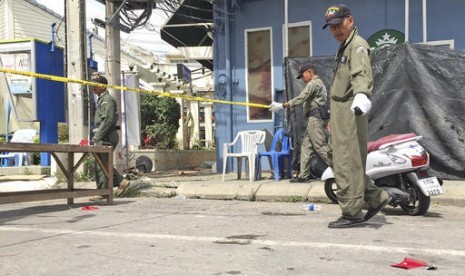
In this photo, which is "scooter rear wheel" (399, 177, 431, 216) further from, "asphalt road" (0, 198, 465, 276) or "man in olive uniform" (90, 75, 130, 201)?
"man in olive uniform" (90, 75, 130, 201)

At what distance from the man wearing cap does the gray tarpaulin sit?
2.98 ft

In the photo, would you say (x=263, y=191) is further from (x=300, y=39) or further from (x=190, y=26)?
(x=190, y=26)

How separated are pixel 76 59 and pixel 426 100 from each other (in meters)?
6.19

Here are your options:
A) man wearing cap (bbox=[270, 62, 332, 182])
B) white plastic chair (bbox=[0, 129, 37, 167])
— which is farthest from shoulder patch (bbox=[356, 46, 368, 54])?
white plastic chair (bbox=[0, 129, 37, 167])

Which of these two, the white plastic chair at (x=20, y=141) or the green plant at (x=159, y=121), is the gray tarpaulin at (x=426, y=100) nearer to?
the white plastic chair at (x=20, y=141)

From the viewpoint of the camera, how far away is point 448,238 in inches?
181

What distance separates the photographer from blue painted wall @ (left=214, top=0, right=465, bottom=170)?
9.83 m

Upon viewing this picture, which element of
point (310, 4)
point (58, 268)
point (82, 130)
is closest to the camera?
point (58, 268)

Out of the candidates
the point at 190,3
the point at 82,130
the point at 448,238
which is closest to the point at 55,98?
the point at 82,130

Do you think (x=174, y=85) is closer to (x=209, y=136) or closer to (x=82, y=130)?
(x=209, y=136)

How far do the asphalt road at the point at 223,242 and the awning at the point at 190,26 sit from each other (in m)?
6.57

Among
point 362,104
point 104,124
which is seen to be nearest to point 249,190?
point 104,124

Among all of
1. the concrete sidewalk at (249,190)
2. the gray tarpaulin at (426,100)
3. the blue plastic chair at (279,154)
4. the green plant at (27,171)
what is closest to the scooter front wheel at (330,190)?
the concrete sidewalk at (249,190)

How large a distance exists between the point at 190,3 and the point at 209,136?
11.8 meters
